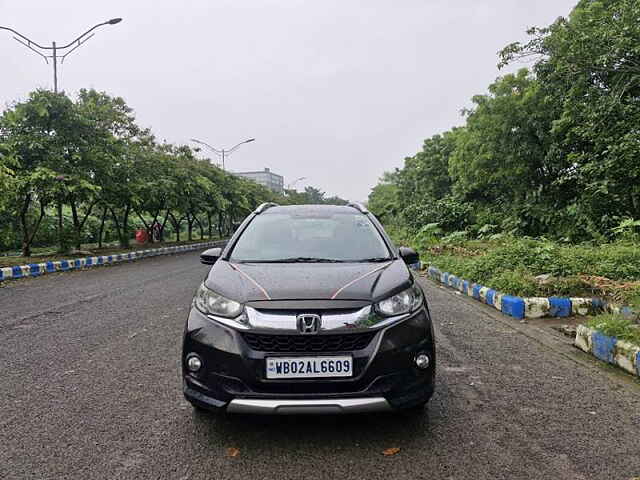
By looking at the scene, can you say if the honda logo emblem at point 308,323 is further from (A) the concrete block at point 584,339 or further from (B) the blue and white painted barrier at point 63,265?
(B) the blue and white painted barrier at point 63,265

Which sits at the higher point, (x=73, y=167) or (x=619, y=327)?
(x=73, y=167)

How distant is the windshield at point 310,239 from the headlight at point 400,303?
550 mm

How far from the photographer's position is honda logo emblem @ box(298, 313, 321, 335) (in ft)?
8.32

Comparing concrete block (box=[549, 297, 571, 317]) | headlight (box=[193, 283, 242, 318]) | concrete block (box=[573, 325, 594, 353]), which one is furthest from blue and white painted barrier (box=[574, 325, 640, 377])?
headlight (box=[193, 283, 242, 318])

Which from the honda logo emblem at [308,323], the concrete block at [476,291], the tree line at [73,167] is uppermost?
the tree line at [73,167]

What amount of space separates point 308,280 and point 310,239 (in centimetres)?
91

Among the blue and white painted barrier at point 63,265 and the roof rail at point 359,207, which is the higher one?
the roof rail at point 359,207

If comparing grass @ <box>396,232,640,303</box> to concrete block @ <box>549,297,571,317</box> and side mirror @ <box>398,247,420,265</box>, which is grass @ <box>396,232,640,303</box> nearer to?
concrete block @ <box>549,297,571,317</box>

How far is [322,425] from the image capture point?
288 cm

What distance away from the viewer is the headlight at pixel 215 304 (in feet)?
8.84

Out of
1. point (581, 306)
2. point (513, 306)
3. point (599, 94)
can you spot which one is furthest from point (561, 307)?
point (599, 94)

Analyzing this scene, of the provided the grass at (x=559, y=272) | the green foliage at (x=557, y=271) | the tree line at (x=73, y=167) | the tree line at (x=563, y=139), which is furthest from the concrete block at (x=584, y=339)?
the tree line at (x=73, y=167)

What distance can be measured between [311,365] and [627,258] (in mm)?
6561

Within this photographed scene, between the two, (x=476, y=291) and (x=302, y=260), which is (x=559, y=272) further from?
(x=302, y=260)
